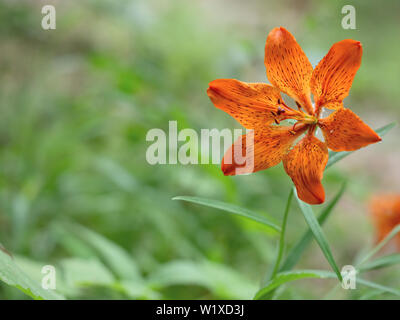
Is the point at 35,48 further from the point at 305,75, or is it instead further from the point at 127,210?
the point at 305,75

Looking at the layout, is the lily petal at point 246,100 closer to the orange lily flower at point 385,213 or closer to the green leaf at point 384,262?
the green leaf at point 384,262

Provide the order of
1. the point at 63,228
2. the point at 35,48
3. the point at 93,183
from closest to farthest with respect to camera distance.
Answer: the point at 63,228 → the point at 93,183 → the point at 35,48

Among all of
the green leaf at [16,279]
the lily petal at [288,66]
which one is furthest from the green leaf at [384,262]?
the green leaf at [16,279]

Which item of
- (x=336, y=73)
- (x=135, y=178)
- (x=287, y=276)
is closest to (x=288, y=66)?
Result: (x=336, y=73)

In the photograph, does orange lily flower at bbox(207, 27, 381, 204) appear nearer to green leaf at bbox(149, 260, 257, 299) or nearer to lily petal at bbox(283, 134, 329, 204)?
lily petal at bbox(283, 134, 329, 204)

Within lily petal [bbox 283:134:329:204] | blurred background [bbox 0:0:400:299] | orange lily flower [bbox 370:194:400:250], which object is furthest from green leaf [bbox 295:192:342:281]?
orange lily flower [bbox 370:194:400:250]
